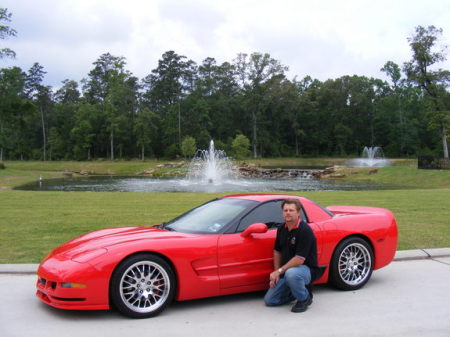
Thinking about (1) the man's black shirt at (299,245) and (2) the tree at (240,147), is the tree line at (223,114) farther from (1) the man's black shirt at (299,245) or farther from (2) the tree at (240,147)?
(1) the man's black shirt at (299,245)

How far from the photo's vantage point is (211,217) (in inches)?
233

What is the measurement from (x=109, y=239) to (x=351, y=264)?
10.4ft

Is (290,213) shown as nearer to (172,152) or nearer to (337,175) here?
(337,175)

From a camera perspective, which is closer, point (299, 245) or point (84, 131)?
point (299, 245)

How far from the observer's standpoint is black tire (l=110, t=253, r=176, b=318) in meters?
4.79

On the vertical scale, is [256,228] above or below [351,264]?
above

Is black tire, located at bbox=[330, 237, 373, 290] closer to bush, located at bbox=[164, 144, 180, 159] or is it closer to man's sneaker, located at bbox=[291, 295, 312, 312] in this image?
man's sneaker, located at bbox=[291, 295, 312, 312]

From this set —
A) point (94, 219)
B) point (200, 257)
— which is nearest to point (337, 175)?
point (94, 219)

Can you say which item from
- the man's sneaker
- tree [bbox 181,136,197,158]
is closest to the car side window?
the man's sneaker

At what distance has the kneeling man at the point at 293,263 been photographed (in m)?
5.14

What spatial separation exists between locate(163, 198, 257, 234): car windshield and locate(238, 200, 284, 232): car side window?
124mm

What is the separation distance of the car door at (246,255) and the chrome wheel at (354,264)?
1.09 meters

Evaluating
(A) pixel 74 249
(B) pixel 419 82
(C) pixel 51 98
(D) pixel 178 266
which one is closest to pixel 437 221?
(D) pixel 178 266

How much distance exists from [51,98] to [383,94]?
76659 mm
